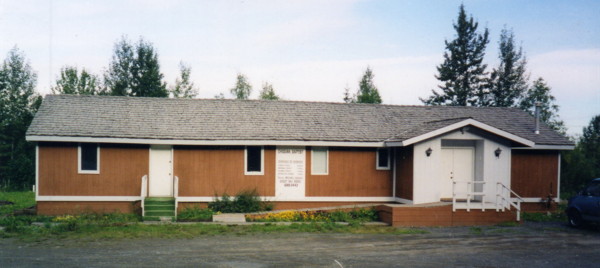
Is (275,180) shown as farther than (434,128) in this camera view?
Yes

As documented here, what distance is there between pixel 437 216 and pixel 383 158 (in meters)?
4.08

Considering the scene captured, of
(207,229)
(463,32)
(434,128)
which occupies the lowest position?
(207,229)

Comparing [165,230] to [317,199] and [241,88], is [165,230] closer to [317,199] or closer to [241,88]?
[317,199]

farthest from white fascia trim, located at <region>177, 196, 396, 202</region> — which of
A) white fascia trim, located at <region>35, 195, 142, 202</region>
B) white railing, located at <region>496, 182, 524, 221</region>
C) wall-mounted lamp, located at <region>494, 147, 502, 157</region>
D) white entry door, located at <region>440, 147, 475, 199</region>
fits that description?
wall-mounted lamp, located at <region>494, 147, 502, 157</region>

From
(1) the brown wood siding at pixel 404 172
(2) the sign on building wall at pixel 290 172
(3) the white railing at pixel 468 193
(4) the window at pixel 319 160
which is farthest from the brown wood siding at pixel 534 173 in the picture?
(2) the sign on building wall at pixel 290 172

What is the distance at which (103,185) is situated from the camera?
1788 cm

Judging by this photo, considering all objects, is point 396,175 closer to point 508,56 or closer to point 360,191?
point 360,191

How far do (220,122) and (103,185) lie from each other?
5.14 metres

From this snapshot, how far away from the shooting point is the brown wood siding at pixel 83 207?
17484mm

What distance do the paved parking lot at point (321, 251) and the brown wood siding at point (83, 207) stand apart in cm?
503

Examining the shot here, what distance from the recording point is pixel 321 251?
37.9 ft

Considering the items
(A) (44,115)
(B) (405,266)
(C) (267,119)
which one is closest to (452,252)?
(B) (405,266)

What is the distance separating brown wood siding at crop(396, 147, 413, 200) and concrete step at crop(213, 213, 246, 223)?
244 inches

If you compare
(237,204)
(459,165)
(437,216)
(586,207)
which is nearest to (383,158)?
(459,165)
